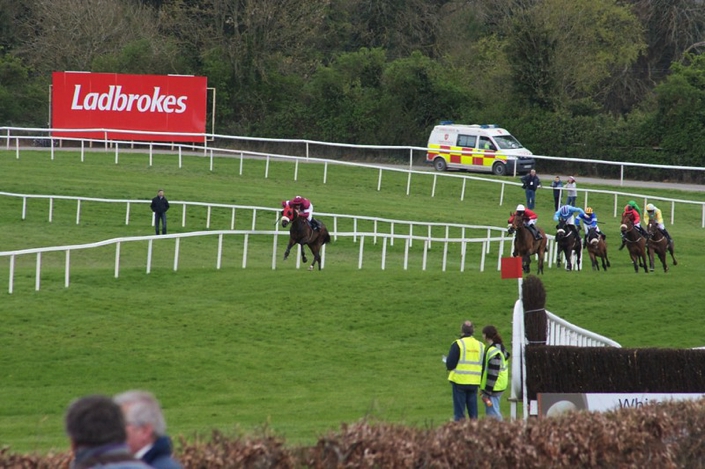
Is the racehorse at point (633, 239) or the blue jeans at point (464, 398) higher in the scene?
the racehorse at point (633, 239)

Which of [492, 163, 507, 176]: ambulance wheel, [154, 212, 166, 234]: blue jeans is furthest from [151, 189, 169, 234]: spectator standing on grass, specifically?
[492, 163, 507, 176]: ambulance wheel

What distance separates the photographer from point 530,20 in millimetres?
40844

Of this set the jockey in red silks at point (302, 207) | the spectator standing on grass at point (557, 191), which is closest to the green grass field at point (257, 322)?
the jockey in red silks at point (302, 207)

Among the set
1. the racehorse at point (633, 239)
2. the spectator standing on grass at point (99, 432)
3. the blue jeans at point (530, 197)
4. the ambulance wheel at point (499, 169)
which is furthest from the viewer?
the ambulance wheel at point (499, 169)

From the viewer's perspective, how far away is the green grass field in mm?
11383

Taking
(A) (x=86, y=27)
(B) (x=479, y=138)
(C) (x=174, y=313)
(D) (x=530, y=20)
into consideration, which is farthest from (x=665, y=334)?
(A) (x=86, y=27)

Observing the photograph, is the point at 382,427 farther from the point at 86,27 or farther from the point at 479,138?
the point at 86,27

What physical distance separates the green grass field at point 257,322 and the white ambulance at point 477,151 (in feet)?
26.7

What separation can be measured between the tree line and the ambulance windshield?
12.3ft

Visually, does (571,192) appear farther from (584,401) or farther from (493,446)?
(493,446)

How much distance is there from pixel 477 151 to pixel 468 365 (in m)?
25.5

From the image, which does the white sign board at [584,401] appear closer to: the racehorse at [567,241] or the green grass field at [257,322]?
the green grass field at [257,322]

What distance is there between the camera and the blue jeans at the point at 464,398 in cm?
1011

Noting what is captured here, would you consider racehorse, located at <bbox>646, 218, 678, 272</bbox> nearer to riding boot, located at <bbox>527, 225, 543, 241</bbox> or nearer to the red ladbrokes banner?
riding boot, located at <bbox>527, 225, 543, 241</bbox>
